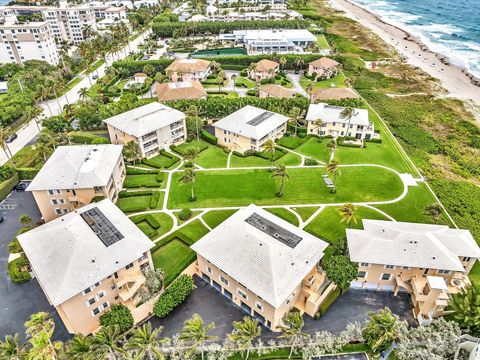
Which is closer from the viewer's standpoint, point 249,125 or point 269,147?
point 269,147

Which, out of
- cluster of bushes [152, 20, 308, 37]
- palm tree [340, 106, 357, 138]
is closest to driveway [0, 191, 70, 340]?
palm tree [340, 106, 357, 138]

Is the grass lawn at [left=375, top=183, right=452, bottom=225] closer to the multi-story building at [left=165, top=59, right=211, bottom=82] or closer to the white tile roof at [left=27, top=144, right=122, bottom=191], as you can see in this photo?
the white tile roof at [left=27, top=144, right=122, bottom=191]

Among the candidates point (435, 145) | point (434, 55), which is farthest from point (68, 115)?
point (434, 55)

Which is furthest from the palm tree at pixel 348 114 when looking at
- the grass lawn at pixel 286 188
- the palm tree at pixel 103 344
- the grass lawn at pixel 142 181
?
the palm tree at pixel 103 344

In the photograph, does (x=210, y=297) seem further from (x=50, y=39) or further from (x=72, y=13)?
(x=72, y=13)

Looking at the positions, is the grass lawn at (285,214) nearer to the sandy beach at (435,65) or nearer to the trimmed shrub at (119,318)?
the trimmed shrub at (119,318)

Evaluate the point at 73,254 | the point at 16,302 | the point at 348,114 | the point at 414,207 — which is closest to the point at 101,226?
the point at 73,254

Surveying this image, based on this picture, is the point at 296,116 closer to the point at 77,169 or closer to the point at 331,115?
the point at 331,115
